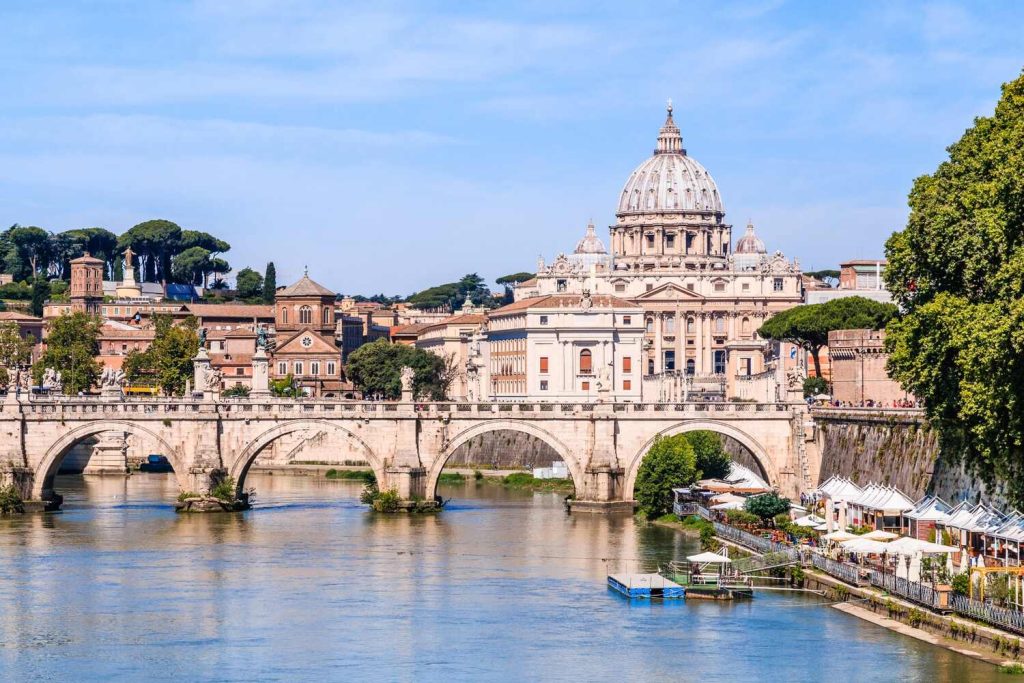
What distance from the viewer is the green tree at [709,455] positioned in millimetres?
68375

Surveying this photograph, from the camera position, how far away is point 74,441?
230 ft

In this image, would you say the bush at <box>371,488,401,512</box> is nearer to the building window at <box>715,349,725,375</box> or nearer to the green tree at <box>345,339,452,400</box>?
the green tree at <box>345,339,452,400</box>

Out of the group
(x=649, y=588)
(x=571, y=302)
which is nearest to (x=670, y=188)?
(x=571, y=302)

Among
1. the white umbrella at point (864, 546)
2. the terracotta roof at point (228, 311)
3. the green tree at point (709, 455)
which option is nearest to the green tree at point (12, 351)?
the terracotta roof at point (228, 311)

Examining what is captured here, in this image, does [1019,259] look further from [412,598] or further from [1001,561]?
[412,598]

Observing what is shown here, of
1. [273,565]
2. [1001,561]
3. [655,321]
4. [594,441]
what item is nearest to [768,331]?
[655,321]

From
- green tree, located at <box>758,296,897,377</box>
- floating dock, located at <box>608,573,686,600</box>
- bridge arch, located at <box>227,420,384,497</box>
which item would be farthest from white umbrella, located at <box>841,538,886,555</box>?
green tree, located at <box>758,296,897,377</box>

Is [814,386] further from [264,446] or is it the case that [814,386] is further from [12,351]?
[12,351]

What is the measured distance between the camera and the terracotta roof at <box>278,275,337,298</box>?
486 feet

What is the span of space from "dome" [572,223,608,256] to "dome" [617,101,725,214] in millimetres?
3034

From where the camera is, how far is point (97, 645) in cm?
4362

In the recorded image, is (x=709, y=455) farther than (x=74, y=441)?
No

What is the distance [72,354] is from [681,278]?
59.0m

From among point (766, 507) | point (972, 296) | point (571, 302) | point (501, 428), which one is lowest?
point (766, 507)
